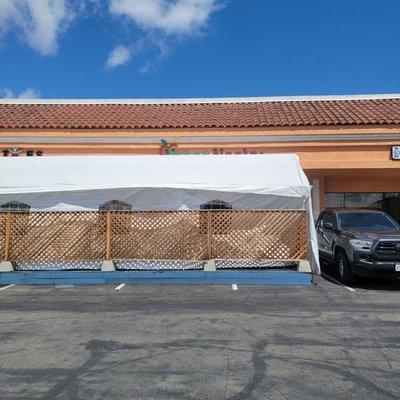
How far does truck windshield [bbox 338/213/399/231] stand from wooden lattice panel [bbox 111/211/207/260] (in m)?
3.88

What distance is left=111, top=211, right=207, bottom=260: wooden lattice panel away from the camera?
1224cm

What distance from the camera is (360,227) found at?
41.5ft

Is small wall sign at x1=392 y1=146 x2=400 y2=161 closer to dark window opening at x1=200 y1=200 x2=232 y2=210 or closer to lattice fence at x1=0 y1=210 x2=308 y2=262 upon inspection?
lattice fence at x1=0 y1=210 x2=308 y2=262

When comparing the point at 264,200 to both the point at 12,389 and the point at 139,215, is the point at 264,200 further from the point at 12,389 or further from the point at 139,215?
the point at 12,389

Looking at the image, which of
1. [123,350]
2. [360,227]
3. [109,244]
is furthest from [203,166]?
[123,350]

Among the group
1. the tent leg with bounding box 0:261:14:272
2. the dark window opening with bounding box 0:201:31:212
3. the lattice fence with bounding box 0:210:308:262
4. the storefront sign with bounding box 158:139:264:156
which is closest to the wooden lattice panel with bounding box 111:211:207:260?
the lattice fence with bounding box 0:210:308:262

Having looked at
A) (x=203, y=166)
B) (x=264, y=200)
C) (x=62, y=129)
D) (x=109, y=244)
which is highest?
(x=62, y=129)

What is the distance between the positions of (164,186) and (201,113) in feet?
23.7

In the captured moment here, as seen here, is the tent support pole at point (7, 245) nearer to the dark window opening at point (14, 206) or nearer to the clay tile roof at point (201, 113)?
the dark window opening at point (14, 206)

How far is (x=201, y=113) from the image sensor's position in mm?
19484

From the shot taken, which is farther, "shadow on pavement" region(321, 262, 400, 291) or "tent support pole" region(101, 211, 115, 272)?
"tent support pole" region(101, 211, 115, 272)

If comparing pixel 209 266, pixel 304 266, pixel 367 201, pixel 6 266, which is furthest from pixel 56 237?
pixel 367 201

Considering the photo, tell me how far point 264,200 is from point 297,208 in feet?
3.04

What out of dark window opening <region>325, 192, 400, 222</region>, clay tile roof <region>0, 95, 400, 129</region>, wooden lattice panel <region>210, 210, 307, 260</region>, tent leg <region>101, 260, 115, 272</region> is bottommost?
tent leg <region>101, 260, 115, 272</region>
